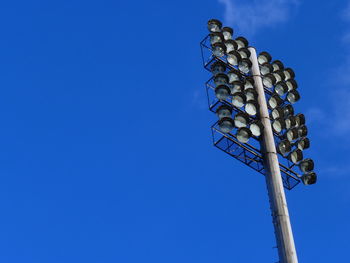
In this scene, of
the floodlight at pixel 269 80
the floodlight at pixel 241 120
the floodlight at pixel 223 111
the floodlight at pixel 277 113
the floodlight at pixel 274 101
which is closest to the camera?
the floodlight at pixel 241 120

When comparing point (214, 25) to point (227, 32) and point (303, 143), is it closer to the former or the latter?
point (227, 32)

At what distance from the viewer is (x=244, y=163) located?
47.0 ft

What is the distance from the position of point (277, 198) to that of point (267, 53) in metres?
5.05

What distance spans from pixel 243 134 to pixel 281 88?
253cm

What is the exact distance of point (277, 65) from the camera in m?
16.5

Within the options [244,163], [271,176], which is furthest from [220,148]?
[271,176]

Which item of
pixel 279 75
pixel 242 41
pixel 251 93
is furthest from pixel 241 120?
pixel 242 41

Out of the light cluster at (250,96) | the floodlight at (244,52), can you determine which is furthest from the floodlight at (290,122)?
the floodlight at (244,52)

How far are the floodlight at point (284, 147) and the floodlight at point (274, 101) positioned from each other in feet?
3.57

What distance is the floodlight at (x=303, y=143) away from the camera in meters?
15.2

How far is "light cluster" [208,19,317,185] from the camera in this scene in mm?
14531

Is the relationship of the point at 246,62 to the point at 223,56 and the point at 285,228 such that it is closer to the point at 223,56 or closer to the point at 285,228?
the point at 223,56

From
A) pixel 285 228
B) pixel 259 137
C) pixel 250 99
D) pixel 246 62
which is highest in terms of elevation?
pixel 246 62

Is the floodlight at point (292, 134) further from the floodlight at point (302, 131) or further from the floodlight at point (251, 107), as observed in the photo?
the floodlight at point (251, 107)
